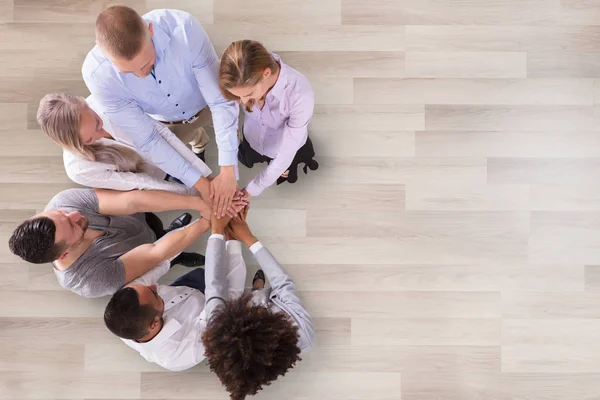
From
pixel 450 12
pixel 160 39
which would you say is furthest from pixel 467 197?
pixel 160 39

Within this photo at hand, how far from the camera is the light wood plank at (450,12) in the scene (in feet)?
9.53

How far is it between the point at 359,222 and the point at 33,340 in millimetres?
1900

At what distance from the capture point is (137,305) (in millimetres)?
2232

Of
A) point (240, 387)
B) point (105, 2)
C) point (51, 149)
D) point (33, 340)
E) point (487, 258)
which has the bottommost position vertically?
point (33, 340)


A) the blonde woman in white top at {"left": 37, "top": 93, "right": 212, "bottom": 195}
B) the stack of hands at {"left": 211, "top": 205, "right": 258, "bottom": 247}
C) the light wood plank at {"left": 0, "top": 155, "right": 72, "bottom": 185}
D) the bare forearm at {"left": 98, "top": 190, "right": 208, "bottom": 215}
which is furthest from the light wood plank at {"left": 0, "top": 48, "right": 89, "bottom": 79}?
the stack of hands at {"left": 211, "top": 205, "right": 258, "bottom": 247}

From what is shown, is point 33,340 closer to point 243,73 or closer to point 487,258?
point 243,73

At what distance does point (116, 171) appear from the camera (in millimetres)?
2342

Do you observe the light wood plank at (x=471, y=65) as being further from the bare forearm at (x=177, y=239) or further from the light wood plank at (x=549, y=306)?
the bare forearm at (x=177, y=239)

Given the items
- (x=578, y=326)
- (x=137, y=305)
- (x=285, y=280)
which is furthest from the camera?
(x=578, y=326)

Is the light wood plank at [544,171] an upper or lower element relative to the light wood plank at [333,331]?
upper

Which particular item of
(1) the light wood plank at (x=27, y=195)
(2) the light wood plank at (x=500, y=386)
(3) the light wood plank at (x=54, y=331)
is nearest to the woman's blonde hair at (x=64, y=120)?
(1) the light wood plank at (x=27, y=195)

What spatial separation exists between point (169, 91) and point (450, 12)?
1.68 meters

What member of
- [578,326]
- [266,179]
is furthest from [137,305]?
[578,326]

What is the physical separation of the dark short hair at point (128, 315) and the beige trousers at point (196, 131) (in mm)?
819
